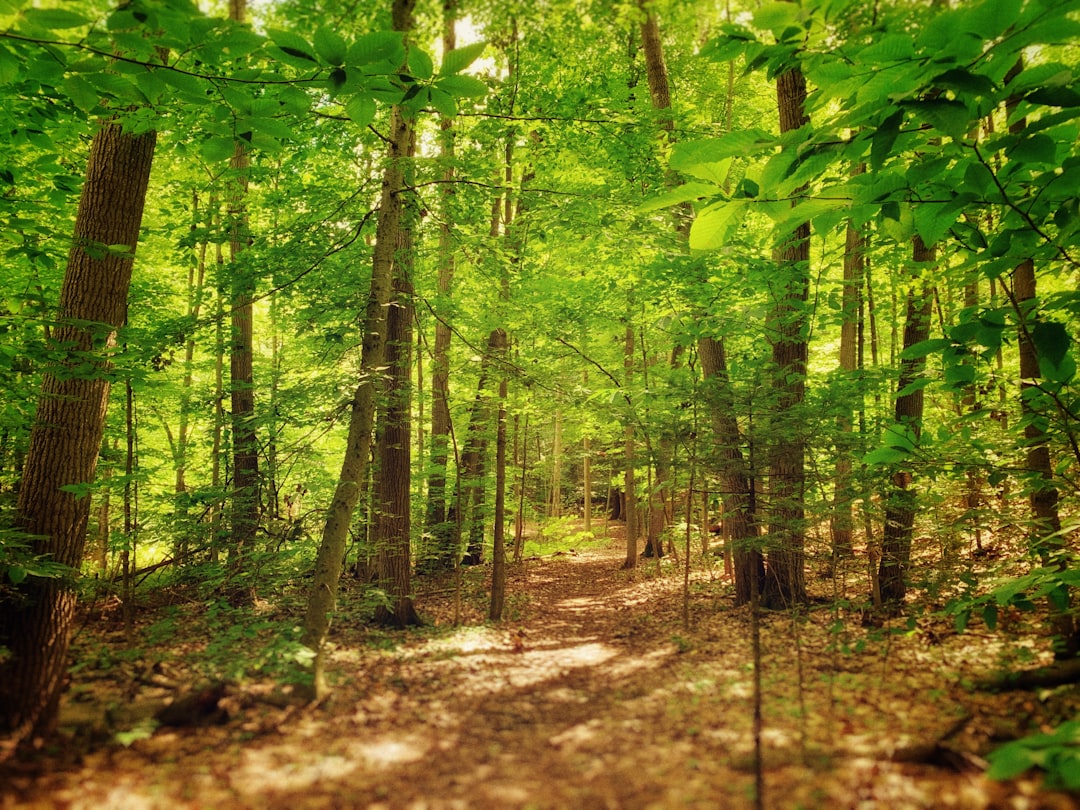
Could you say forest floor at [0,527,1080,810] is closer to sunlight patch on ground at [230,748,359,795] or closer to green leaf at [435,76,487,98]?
sunlight patch on ground at [230,748,359,795]

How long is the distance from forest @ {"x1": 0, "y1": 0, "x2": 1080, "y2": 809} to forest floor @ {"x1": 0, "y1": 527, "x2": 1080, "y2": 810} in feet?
0.12

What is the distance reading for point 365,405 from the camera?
547cm

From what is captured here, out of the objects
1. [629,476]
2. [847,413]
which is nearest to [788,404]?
[847,413]

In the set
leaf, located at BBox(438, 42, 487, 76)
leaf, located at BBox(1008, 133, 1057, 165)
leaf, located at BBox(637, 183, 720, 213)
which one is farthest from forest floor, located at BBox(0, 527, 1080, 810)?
leaf, located at BBox(438, 42, 487, 76)

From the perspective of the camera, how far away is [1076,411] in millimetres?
2520

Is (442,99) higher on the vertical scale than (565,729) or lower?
higher

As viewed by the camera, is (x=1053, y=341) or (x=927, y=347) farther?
(x=927, y=347)

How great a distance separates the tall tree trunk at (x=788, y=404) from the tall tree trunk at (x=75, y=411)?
649 cm

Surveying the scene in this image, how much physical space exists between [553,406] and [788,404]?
342cm

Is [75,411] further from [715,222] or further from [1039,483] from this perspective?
[1039,483]

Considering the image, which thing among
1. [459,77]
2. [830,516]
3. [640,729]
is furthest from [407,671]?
[459,77]

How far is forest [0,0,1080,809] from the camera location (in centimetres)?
199

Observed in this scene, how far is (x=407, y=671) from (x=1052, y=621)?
5.91m

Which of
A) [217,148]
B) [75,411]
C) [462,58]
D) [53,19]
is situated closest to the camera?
[53,19]
